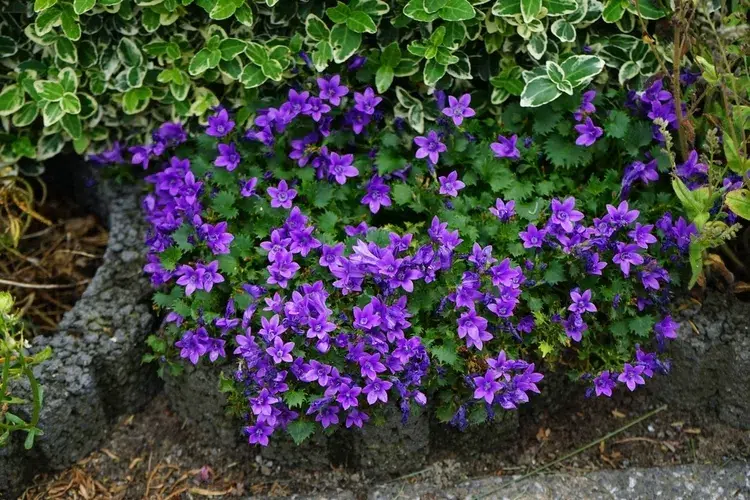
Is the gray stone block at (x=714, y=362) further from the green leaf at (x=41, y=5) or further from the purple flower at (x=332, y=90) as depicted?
the green leaf at (x=41, y=5)

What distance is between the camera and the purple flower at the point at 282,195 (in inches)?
112

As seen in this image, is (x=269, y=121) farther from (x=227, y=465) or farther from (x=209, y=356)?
(x=227, y=465)

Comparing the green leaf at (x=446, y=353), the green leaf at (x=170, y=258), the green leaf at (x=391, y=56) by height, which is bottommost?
the green leaf at (x=170, y=258)

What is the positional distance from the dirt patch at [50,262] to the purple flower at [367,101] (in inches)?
47.0

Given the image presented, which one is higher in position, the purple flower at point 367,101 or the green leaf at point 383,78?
the green leaf at point 383,78

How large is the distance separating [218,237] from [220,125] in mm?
456

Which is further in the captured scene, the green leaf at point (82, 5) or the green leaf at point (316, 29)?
the green leaf at point (316, 29)

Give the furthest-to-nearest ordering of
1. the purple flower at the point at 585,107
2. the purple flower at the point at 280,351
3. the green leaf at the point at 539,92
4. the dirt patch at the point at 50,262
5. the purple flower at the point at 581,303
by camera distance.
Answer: the dirt patch at the point at 50,262 → the purple flower at the point at 585,107 → the green leaf at the point at 539,92 → the purple flower at the point at 581,303 → the purple flower at the point at 280,351

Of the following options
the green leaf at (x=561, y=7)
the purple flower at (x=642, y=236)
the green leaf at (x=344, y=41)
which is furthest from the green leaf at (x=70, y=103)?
the purple flower at (x=642, y=236)

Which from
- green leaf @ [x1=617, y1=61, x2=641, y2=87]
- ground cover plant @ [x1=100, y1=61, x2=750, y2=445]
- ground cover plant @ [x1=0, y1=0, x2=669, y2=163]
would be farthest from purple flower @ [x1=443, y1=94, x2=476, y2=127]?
green leaf @ [x1=617, y1=61, x2=641, y2=87]

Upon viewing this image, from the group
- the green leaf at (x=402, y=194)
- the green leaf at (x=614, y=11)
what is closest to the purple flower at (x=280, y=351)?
the green leaf at (x=402, y=194)

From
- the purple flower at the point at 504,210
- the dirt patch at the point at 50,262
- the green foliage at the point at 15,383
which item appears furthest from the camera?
the dirt patch at the point at 50,262

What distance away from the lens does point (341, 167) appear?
2914mm

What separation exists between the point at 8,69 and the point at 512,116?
6.15 ft
